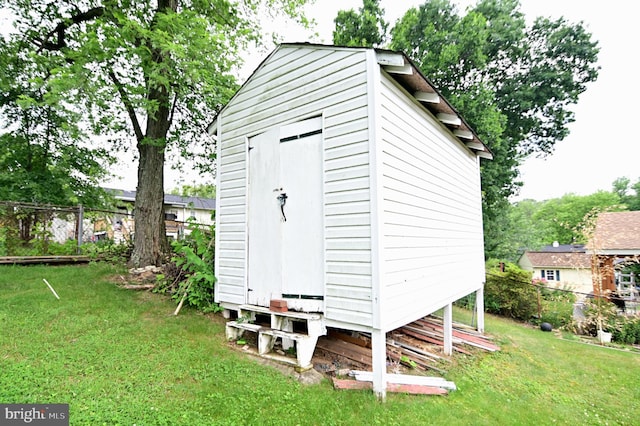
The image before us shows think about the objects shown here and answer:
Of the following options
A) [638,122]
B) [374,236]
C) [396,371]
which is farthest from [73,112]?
[638,122]

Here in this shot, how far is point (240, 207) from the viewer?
437 centimetres

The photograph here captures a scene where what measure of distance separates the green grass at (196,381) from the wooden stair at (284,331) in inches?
9.2

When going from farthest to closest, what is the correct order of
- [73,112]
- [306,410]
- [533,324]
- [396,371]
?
[533,324]
[73,112]
[396,371]
[306,410]

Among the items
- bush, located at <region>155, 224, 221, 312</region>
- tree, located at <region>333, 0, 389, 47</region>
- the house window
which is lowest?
the house window

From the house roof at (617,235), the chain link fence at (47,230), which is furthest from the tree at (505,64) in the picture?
the chain link fence at (47,230)

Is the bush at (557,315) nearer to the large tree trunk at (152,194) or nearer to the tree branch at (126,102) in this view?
the large tree trunk at (152,194)

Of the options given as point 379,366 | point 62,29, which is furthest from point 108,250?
point 379,366

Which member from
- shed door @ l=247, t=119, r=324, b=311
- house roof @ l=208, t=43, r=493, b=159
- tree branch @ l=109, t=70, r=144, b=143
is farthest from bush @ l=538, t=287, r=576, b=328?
tree branch @ l=109, t=70, r=144, b=143

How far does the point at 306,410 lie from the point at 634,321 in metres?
10.5

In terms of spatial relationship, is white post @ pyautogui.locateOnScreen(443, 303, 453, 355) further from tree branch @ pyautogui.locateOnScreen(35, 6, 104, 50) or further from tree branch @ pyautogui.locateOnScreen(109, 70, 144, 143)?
tree branch @ pyautogui.locateOnScreen(35, 6, 104, 50)

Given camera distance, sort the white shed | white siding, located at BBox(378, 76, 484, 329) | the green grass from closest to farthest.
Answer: the green grass, the white shed, white siding, located at BBox(378, 76, 484, 329)

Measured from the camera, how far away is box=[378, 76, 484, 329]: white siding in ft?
10.7

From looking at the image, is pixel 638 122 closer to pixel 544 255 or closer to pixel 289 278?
pixel 544 255

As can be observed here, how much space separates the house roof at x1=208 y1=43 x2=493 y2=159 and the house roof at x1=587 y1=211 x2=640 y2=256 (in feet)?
28.1
